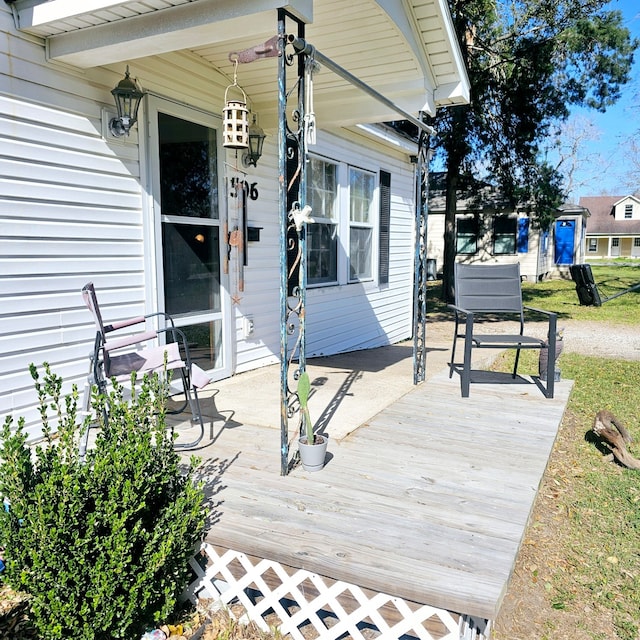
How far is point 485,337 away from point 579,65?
28.1ft

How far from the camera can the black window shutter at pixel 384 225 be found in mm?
7953

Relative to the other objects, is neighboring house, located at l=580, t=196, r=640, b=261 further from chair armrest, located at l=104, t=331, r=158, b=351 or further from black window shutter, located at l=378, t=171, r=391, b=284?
chair armrest, located at l=104, t=331, r=158, b=351

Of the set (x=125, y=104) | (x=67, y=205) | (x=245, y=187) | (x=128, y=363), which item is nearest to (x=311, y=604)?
(x=128, y=363)

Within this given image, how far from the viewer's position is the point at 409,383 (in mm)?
4844

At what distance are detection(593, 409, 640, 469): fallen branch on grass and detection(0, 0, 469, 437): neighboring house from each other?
8.92 feet

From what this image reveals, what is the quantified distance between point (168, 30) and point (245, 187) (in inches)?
82.9

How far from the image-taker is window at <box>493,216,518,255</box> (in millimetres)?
19844

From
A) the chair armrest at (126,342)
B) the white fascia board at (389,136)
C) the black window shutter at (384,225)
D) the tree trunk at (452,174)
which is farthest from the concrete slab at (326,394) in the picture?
the tree trunk at (452,174)

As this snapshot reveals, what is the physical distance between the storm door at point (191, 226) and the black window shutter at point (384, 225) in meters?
3.77

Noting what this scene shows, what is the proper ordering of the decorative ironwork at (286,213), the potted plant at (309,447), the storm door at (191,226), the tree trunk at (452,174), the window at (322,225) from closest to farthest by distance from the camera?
1. the decorative ironwork at (286,213)
2. the potted plant at (309,447)
3. the storm door at (191,226)
4. the window at (322,225)
5. the tree trunk at (452,174)

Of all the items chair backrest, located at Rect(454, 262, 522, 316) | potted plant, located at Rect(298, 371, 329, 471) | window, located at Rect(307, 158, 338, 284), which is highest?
window, located at Rect(307, 158, 338, 284)

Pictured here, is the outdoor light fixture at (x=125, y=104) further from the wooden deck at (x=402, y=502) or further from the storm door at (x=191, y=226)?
the wooden deck at (x=402, y=502)

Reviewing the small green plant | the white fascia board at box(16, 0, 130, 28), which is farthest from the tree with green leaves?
the small green plant

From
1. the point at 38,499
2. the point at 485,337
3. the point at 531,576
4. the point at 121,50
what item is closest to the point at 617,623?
the point at 531,576
